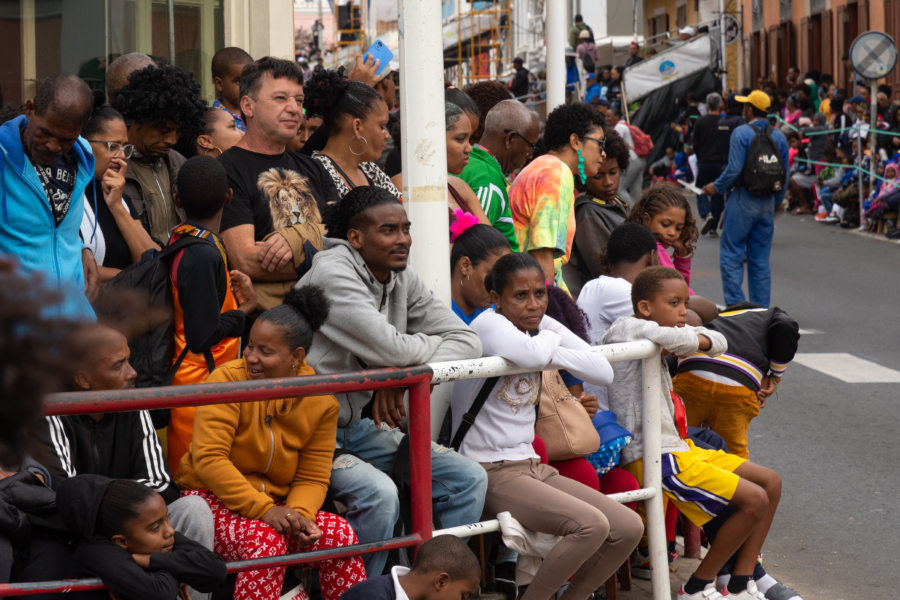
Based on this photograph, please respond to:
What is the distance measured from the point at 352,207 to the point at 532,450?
1.12 metres

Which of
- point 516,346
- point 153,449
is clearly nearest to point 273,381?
point 153,449

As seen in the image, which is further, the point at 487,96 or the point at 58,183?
the point at 487,96

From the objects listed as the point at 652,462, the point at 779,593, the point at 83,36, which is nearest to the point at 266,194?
the point at 652,462

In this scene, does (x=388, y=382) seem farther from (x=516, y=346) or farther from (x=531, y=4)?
(x=531, y=4)

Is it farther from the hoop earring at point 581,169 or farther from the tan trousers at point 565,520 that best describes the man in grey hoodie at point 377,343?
the hoop earring at point 581,169

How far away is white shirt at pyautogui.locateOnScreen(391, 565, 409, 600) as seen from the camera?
3.81 meters

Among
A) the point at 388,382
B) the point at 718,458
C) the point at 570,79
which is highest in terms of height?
the point at 570,79

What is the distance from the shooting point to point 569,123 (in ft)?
21.2

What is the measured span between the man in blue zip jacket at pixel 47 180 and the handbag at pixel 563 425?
175 cm

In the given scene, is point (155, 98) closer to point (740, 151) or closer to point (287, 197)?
point (287, 197)

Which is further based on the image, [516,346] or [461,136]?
[461,136]

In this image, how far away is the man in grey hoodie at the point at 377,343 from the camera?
13.6ft

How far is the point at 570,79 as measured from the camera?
77.0ft

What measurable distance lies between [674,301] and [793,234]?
1631 cm
